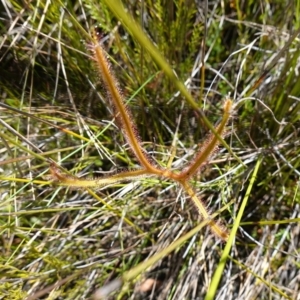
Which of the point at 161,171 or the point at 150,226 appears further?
the point at 150,226

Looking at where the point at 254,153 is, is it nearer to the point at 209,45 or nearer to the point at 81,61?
the point at 209,45

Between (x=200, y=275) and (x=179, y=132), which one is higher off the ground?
(x=179, y=132)

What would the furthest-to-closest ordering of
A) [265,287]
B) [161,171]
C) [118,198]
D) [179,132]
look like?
[179,132]
[265,287]
[118,198]
[161,171]

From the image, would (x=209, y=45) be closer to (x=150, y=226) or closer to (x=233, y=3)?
(x=233, y=3)

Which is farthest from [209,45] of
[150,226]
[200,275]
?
[200,275]

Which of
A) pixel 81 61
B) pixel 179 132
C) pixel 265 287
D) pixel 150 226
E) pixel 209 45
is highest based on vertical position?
pixel 81 61

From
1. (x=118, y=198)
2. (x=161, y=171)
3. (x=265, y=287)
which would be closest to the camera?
(x=161, y=171)

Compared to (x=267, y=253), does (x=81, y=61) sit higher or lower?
higher

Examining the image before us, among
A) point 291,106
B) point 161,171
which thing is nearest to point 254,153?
point 291,106

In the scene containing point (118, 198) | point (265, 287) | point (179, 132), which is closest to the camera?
point (118, 198)
